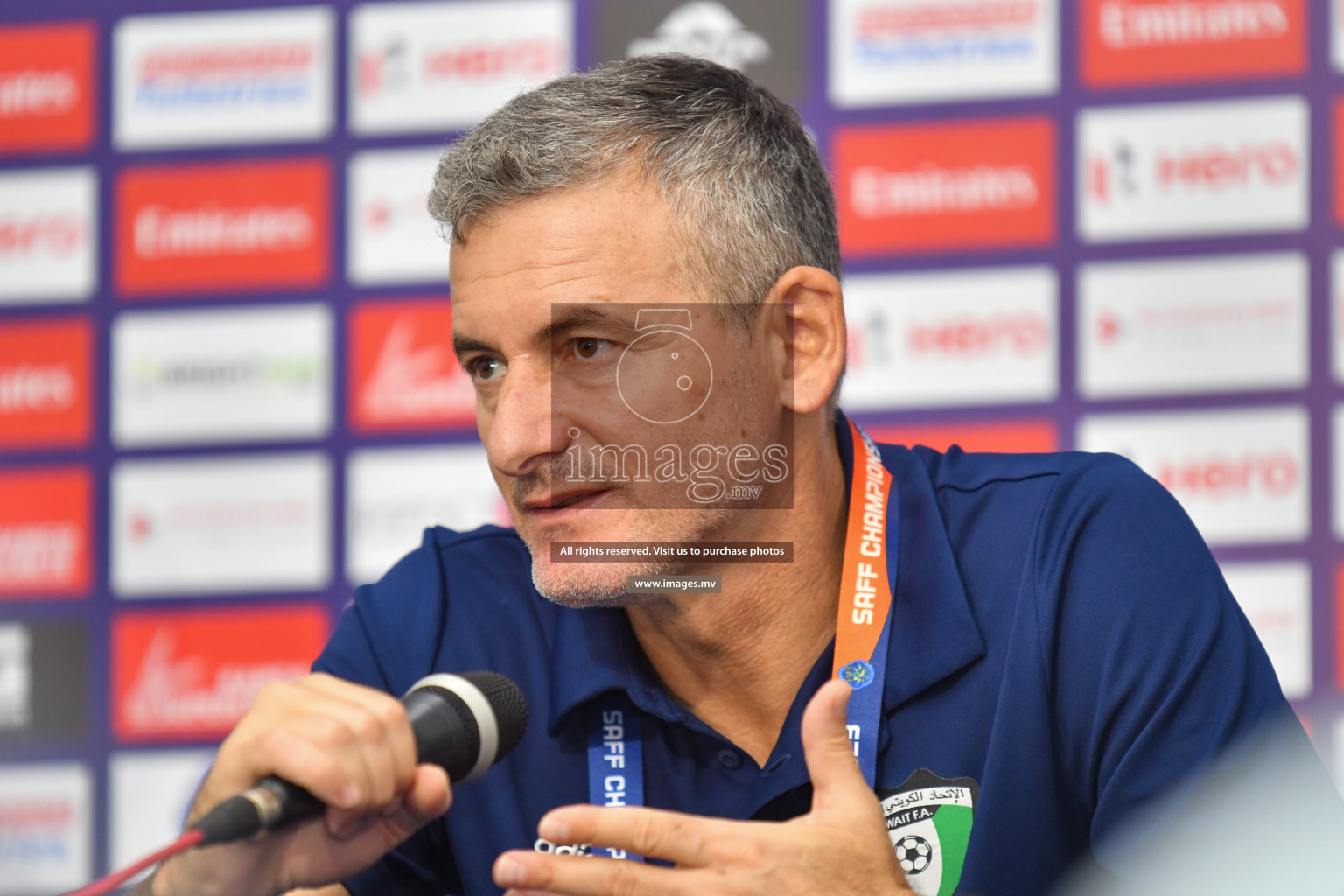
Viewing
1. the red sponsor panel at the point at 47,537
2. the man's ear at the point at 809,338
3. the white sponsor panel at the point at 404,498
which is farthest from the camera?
the red sponsor panel at the point at 47,537

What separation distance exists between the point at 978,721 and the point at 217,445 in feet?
7.58

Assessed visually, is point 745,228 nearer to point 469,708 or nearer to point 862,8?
Result: point 469,708

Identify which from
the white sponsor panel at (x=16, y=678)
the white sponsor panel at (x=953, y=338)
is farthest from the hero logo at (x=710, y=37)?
the white sponsor panel at (x=16, y=678)

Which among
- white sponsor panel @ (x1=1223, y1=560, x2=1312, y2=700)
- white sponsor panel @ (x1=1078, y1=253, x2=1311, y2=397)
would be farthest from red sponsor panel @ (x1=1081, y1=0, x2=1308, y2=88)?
white sponsor panel @ (x1=1223, y1=560, x2=1312, y2=700)

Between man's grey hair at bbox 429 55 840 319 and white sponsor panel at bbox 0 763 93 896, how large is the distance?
231 centimetres

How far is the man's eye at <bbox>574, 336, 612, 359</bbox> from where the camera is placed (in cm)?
114

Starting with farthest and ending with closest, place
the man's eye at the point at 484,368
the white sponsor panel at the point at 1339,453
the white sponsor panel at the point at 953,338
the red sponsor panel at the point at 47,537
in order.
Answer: the red sponsor panel at the point at 47,537 → the white sponsor panel at the point at 953,338 → the white sponsor panel at the point at 1339,453 → the man's eye at the point at 484,368

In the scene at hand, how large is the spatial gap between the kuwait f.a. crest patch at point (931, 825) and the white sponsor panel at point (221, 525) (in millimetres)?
2054

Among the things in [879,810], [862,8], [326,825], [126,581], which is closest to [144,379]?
[126,581]

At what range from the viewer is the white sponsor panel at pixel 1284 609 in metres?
2.55

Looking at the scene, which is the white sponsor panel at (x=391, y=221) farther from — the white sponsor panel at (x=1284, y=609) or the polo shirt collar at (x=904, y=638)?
the white sponsor panel at (x=1284, y=609)

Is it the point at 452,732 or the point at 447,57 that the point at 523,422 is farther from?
the point at 447,57

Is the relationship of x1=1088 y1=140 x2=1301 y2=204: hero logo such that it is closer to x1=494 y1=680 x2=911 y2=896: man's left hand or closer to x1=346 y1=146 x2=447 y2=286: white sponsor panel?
x1=346 y1=146 x2=447 y2=286: white sponsor panel

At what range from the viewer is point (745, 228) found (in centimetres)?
124
